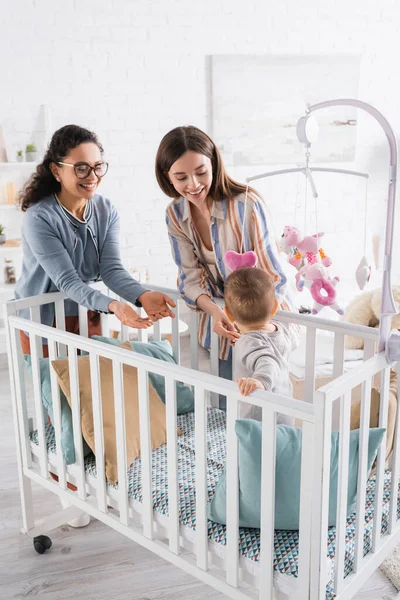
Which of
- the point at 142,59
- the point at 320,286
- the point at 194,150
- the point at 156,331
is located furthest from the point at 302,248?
the point at 142,59

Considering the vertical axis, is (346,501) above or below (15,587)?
above

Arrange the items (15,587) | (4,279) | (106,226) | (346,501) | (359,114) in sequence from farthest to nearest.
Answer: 1. (359,114)
2. (4,279)
3. (106,226)
4. (15,587)
5. (346,501)

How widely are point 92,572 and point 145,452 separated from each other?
23.7 inches

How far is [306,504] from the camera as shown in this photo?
1.20 m

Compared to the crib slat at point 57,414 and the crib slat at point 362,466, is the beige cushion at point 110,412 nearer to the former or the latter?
the crib slat at point 57,414

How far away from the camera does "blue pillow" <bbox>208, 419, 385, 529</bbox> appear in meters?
1.31

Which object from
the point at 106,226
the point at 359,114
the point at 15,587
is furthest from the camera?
the point at 359,114

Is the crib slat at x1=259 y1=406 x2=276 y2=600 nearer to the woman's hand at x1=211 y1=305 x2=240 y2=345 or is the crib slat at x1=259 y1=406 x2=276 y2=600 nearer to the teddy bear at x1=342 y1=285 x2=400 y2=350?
the woman's hand at x1=211 y1=305 x2=240 y2=345

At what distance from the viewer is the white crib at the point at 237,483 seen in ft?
3.95

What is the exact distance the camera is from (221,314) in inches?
73.7

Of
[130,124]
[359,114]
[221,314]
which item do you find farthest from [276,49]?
[221,314]

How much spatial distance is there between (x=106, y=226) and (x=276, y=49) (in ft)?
8.18

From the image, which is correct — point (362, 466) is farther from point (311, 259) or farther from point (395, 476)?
point (311, 259)

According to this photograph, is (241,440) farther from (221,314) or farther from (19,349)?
(19,349)
